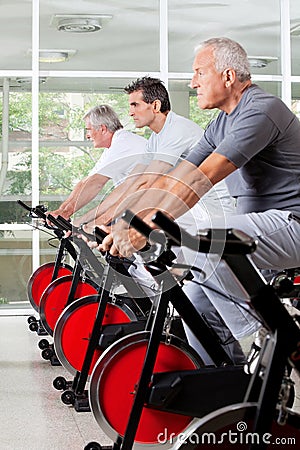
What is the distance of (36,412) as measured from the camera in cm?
416

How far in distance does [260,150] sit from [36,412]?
1886 mm

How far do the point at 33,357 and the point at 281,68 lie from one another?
14.0ft

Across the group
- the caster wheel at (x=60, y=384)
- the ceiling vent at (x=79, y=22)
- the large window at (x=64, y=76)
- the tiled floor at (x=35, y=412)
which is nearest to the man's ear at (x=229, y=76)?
the tiled floor at (x=35, y=412)

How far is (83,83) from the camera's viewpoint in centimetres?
844

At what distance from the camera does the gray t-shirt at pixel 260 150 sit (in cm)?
283

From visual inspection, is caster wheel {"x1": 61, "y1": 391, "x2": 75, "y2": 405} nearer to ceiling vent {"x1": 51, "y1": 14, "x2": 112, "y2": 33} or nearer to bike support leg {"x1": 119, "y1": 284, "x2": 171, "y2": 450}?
bike support leg {"x1": 119, "y1": 284, "x2": 171, "y2": 450}

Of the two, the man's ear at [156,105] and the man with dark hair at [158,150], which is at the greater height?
the man's ear at [156,105]

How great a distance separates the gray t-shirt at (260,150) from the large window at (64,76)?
5129mm

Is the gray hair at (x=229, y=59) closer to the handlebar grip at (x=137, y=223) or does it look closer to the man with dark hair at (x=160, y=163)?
the man with dark hair at (x=160, y=163)

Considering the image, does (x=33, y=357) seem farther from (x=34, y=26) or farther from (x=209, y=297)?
(x=34, y=26)

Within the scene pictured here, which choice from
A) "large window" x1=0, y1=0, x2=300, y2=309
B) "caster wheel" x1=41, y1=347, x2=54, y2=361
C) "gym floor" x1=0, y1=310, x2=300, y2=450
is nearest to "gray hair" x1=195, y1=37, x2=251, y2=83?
"gym floor" x1=0, y1=310, x2=300, y2=450

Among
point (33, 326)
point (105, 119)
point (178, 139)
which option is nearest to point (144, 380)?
point (178, 139)

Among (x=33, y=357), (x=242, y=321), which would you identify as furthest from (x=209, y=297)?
(x=33, y=357)

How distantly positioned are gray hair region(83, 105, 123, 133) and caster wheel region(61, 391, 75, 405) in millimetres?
1999
